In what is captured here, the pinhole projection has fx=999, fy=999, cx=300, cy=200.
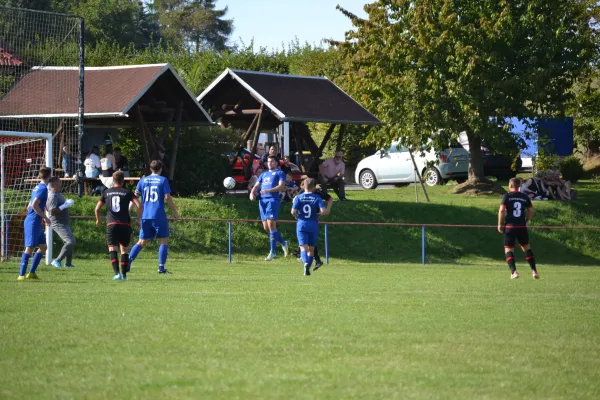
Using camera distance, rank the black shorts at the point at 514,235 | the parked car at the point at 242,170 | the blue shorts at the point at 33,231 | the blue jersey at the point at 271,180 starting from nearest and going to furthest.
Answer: the blue shorts at the point at 33,231 < the black shorts at the point at 514,235 < the blue jersey at the point at 271,180 < the parked car at the point at 242,170

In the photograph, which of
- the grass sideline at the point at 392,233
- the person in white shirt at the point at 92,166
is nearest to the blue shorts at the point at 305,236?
the grass sideline at the point at 392,233

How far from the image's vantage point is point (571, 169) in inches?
1764

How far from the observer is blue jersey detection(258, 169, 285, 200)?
22672 mm

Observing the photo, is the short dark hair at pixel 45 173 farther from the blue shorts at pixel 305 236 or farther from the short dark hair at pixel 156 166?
the blue shorts at pixel 305 236

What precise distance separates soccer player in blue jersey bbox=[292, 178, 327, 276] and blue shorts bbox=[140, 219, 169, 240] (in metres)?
2.40

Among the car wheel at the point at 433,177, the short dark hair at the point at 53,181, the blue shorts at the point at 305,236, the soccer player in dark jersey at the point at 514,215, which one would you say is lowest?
the blue shorts at the point at 305,236

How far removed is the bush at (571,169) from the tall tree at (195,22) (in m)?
63.6

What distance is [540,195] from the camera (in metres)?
34.7

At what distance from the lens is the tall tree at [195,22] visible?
340 feet

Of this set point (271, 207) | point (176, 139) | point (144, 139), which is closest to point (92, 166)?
point (144, 139)

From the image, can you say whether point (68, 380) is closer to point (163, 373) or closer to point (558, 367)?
point (163, 373)

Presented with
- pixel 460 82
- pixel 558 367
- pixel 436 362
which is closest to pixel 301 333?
pixel 436 362

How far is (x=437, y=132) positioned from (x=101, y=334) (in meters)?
27.0

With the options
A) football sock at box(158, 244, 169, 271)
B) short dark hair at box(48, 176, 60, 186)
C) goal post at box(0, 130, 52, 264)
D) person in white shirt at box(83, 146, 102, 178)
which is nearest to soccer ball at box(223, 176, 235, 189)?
person in white shirt at box(83, 146, 102, 178)
